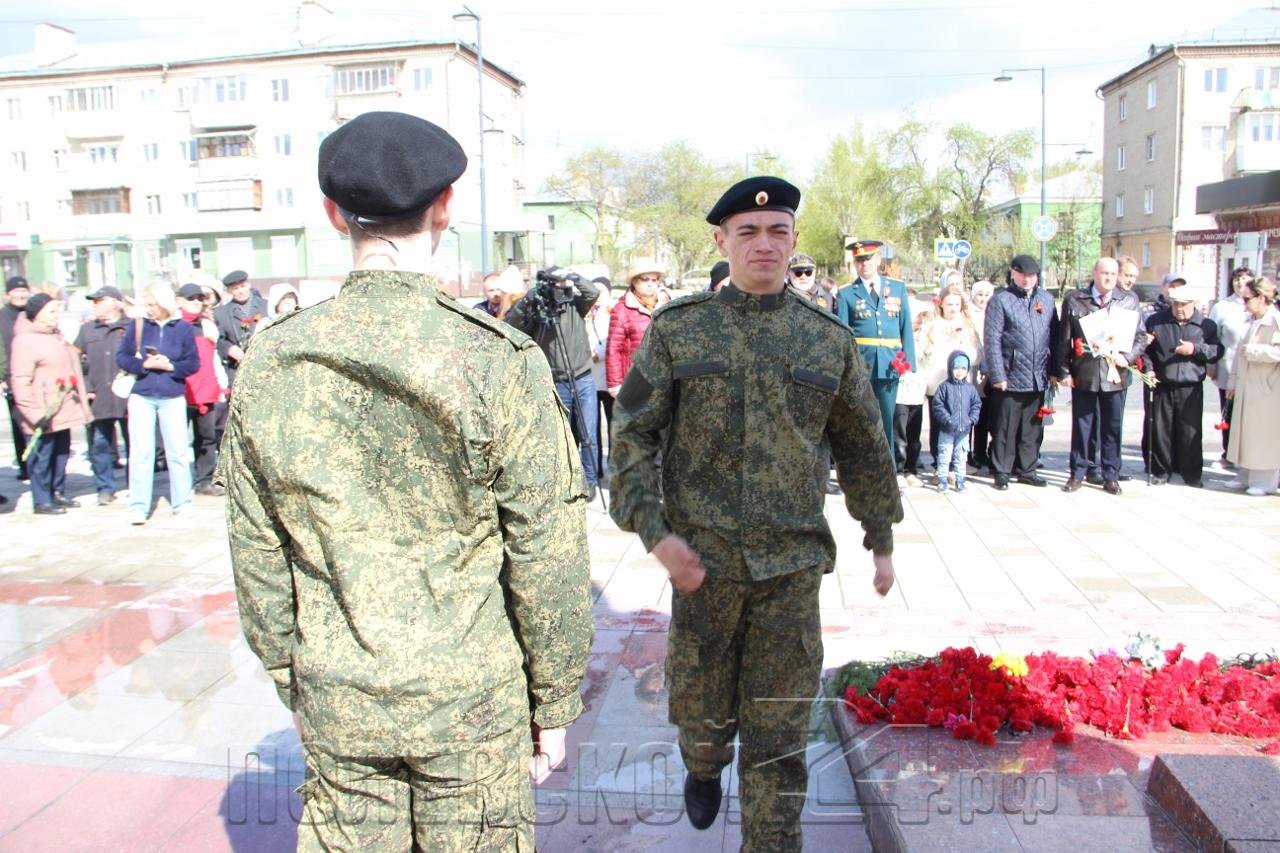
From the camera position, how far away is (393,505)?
1837 millimetres

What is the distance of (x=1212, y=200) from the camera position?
102 ft

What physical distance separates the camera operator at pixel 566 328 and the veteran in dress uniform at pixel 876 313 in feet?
7.15

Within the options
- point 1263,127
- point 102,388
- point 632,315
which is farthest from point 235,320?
point 1263,127

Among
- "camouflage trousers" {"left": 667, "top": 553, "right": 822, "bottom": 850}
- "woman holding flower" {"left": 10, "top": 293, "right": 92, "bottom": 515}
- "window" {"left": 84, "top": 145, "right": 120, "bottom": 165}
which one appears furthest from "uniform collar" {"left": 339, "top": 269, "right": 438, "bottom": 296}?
"window" {"left": 84, "top": 145, "right": 120, "bottom": 165}

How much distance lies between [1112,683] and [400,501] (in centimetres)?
309

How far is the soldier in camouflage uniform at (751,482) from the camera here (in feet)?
9.32

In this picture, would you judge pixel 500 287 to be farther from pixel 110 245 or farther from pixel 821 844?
pixel 110 245

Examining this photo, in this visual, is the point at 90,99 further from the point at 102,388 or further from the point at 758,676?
the point at 758,676

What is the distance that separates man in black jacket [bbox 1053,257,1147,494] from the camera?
8320 mm

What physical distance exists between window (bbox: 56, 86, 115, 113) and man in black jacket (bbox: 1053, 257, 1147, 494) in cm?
6447

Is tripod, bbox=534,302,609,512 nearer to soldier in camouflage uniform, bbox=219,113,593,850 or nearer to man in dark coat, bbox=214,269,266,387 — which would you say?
man in dark coat, bbox=214,269,266,387

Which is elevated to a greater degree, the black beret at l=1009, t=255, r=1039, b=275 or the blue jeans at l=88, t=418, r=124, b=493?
the black beret at l=1009, t=255, r=1039, b=275

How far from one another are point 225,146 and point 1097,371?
5803 centimetres

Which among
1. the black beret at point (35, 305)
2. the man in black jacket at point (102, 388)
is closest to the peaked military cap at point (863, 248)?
the man in black jacket at point (102, 388)
